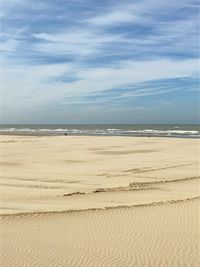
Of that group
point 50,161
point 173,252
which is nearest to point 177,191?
point 173,252

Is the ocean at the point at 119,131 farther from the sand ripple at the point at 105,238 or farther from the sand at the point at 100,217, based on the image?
the sand ripple at the point at 105,238

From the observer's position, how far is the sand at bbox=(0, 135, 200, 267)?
27.8ft

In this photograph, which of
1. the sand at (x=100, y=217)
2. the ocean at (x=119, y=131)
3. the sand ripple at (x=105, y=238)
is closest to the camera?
the sand ripple at (x=105, y=238)

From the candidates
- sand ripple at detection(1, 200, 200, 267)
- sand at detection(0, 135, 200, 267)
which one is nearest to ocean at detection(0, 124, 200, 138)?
sand at detection(0, 135, 200, 267)

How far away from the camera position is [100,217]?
11172 millimetres

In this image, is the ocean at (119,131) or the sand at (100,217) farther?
the ocean at (119,131)

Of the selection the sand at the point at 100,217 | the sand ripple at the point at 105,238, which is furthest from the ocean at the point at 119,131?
the sand ripple at the point at 105,238

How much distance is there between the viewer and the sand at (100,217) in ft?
27.8

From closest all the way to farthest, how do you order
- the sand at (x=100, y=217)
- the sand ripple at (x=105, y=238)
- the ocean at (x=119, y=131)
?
the sand ripple at (x=105, y=238) < the sand at (x=100, y=217) < the ocean at (x=119, y=131)

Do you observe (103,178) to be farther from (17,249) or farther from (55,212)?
(17,249)

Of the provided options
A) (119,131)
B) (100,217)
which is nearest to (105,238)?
(100,217)

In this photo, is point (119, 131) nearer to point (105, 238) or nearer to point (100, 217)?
point (100, 217)

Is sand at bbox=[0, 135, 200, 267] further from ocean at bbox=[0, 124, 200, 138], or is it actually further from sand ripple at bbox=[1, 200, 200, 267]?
ocean at bbox=[0, 124, 200, 138]

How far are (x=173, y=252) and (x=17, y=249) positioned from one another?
3.20 metres
